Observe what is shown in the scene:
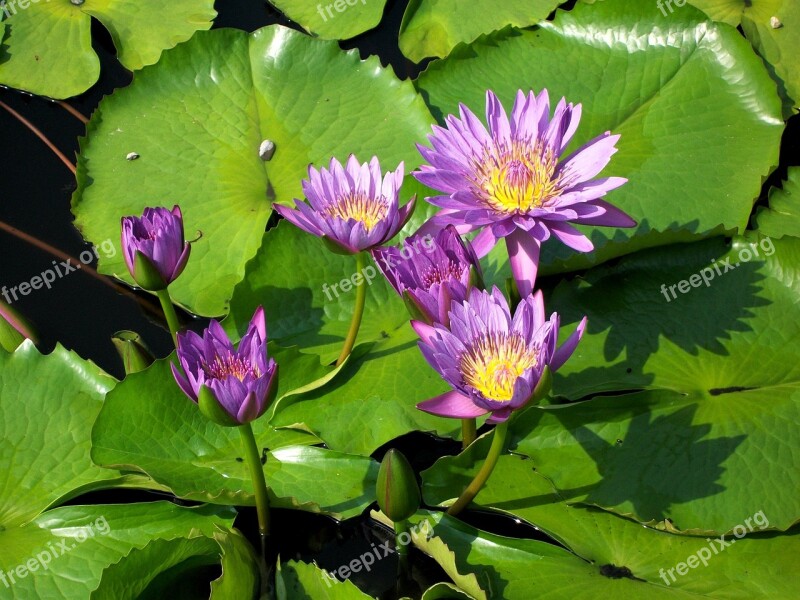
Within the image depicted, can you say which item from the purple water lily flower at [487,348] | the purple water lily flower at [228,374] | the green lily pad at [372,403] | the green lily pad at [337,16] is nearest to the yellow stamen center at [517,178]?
the purple water lily flower at [487,348]

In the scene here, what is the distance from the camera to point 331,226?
2.36 meters

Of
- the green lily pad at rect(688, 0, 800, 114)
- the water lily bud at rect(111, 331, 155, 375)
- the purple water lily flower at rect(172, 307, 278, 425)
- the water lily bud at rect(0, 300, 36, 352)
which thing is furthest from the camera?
the green lily pad at rect(688, 0, 800, 114)

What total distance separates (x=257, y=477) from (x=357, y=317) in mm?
596

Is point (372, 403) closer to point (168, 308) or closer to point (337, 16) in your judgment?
point (168, 308)

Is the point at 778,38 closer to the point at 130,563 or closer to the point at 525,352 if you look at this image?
the point at 525,352

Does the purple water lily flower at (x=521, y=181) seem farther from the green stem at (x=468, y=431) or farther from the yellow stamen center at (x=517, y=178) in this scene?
the green stem at (x=468, y=431)

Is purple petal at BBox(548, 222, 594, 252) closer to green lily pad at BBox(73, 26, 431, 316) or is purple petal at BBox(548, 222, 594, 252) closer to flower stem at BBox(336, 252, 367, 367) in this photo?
flower stem at BBox(336, 252, 367, 367)

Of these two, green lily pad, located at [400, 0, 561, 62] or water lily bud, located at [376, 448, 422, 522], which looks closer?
water lily bud, located at [376, 448, 422, 522]

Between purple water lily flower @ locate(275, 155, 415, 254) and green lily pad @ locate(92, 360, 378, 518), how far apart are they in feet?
2.03

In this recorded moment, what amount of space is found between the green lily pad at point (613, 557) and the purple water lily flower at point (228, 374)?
0.62 metres

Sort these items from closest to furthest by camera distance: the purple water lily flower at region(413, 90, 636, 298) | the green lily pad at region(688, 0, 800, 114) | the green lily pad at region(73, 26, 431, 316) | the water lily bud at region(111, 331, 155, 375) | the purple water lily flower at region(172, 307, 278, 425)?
the purple water lily flower at region(172, 307, 278, 425)
the purple water lily flower at region(413, 90, 636, 298)
the water lily bud at region(111, 331, 155, 375)
the green lily pad at region(73, 26, 431, 316)
the green lily pad at region(688, 0, 800, 114)

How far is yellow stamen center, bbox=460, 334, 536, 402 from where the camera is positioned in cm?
211

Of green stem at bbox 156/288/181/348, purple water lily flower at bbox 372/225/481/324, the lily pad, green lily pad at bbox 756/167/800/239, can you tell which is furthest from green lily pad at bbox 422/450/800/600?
green lily pad at bbox 756/167/800/239

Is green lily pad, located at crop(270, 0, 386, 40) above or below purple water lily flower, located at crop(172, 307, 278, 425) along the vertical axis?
above
